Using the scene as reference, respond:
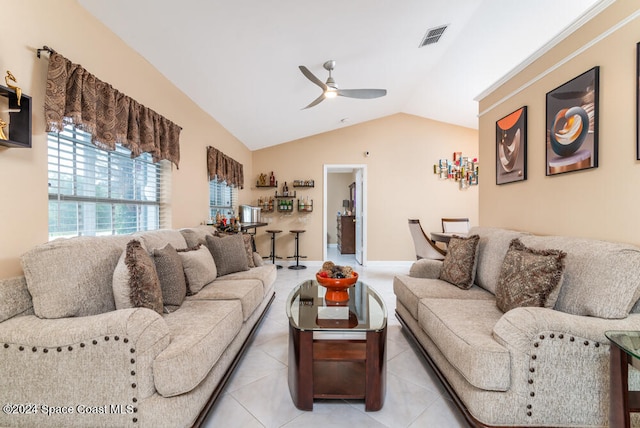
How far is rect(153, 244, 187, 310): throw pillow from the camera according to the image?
71.7 inches

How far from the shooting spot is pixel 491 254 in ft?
7.66

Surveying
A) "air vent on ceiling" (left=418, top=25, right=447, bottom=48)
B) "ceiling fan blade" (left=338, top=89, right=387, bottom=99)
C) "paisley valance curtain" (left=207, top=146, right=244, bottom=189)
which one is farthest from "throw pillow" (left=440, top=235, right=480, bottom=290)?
"paisley valance curtain" (left=207, top=146, right=244, bottom=189)

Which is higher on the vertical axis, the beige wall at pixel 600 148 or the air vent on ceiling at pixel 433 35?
the air vent on ceiling at pixel 433 35

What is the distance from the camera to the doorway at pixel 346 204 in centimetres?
581

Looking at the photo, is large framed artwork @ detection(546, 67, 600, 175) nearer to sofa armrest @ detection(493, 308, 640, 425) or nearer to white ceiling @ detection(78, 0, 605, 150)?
white ceiling @ detection(78, 0, 605, 150)

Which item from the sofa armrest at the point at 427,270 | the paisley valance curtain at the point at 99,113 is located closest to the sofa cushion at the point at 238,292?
the paisley valance curtain at the point at 99,113

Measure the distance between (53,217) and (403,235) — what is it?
535cm

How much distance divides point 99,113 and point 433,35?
3382mm

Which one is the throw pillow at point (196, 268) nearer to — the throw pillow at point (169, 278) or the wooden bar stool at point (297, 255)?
the throw pillow at point (169, 278)

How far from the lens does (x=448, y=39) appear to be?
3.23 m

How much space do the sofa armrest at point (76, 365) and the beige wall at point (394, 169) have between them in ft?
15.6

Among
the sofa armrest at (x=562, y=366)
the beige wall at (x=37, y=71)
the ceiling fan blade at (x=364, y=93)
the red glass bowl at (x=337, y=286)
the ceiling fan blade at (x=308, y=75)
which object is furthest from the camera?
the ceiling fan blade at (x=364, y=93)

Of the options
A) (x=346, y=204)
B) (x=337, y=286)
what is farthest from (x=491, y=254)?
(x=346, y=204)

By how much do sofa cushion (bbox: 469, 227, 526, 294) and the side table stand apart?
0.99 metres
